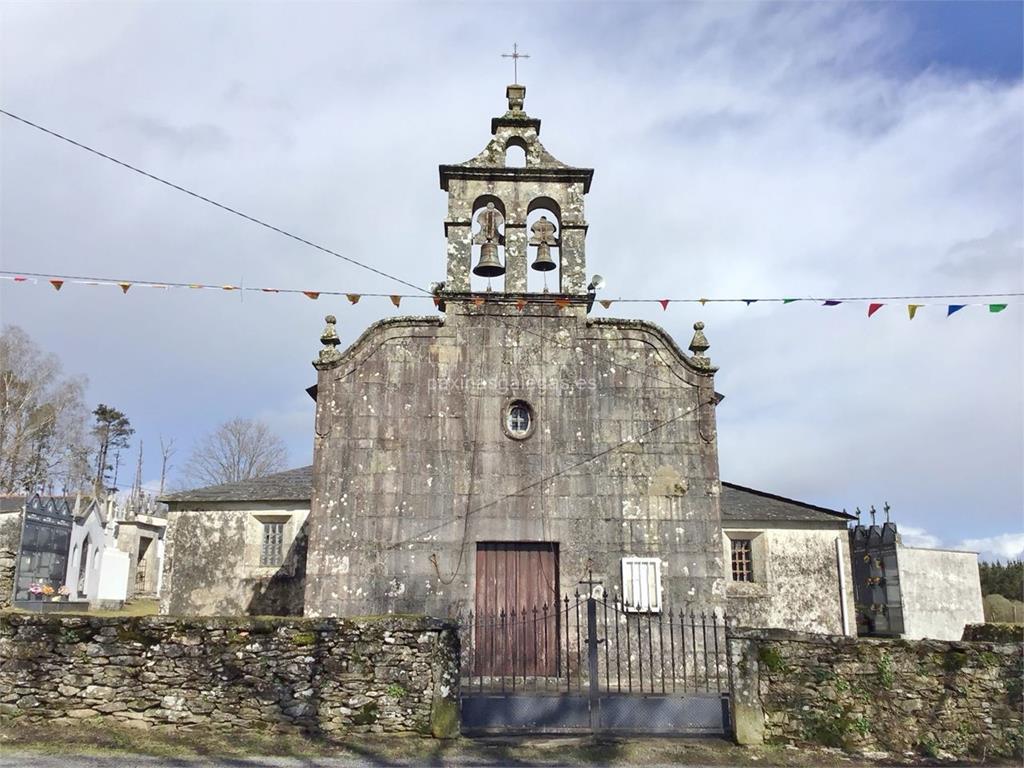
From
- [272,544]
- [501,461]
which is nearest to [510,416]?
[501,461]

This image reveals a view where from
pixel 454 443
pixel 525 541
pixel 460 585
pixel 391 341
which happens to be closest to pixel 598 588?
pixel 525 541

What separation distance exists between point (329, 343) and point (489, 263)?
132 inches

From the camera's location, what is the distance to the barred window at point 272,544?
2081 centimetres

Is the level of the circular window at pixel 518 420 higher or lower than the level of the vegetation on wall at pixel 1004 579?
higher

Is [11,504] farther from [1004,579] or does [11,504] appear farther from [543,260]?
[1004,579]

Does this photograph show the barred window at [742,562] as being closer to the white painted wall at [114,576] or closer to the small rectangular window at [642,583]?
the small rectangular window at [642,583]

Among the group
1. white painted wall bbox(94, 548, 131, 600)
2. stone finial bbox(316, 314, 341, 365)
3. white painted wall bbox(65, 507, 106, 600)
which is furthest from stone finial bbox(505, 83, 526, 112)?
white painted wall bbox(94, 548, 131, 600)

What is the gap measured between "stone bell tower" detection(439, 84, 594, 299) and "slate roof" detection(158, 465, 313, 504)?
8536mm

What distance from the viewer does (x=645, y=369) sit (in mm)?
14594

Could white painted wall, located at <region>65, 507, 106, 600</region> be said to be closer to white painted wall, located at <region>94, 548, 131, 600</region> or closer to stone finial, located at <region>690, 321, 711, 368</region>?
white painted wall, located at <region>94, 548, 131, 600</region>

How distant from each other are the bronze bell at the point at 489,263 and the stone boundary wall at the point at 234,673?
7.51m

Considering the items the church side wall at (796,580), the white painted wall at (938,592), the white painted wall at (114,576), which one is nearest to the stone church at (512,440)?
the church side wall at (796,580)

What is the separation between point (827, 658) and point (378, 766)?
5.30 meters

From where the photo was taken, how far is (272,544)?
21000 mm
